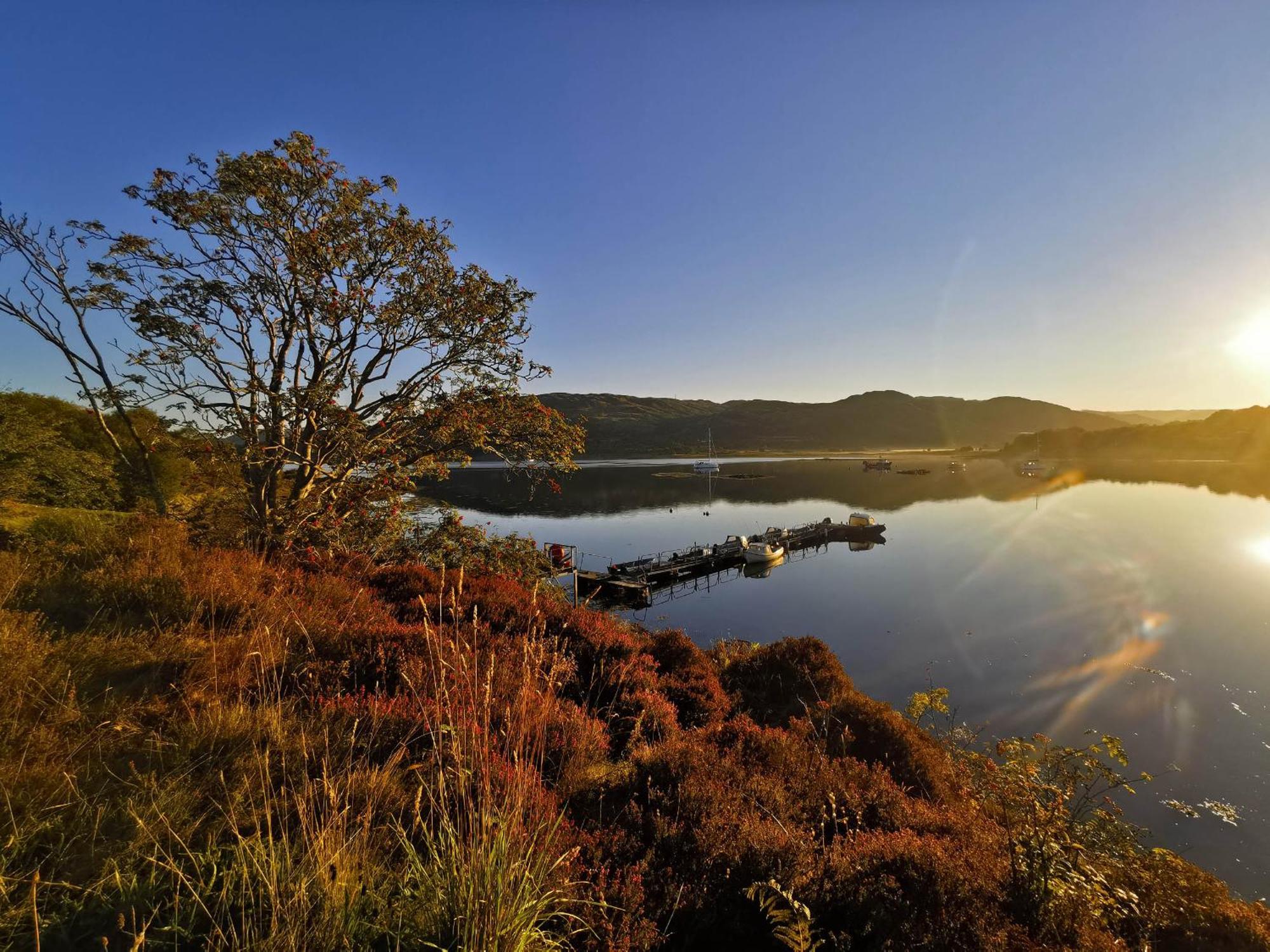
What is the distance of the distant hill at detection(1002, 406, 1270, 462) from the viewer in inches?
4966

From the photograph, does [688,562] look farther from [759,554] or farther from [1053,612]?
[1053,612]

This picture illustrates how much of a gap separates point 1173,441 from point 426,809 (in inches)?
8052

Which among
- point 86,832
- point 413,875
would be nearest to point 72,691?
point 86,832

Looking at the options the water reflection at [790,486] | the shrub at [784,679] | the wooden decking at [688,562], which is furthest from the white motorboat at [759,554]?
the shrub at [784,679]

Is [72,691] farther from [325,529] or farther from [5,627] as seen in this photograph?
[325,529]

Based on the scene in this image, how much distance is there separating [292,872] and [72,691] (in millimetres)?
2884

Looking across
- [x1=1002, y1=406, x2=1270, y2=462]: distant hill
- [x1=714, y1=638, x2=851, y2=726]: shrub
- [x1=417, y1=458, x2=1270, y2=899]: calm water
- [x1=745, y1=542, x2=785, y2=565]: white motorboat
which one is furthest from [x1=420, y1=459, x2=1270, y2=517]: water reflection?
[x1=714, y1=638, x2=851, y2=726]: shrub

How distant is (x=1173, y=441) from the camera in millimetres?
141625

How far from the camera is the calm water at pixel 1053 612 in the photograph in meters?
14.2

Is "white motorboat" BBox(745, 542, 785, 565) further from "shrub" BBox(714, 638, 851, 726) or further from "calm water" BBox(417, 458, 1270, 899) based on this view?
"shrub" BBox(714, 638, 851, 726)

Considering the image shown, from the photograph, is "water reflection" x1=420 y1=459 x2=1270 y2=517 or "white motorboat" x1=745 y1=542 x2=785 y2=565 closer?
"white motorboat" x1=745 y1=542 x2=785 y2=565

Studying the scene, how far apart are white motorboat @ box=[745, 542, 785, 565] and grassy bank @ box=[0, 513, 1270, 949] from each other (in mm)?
29247

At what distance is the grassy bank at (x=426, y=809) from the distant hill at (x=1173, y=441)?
180993 millimetres

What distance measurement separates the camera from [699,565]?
35.7 metres
